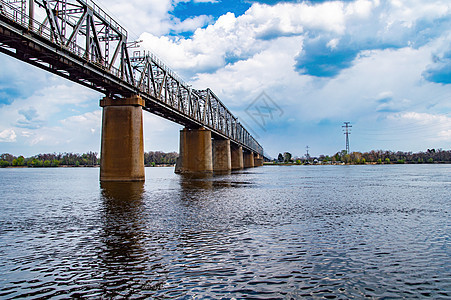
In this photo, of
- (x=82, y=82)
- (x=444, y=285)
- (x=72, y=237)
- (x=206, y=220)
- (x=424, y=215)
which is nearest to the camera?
(x=444, y=285)

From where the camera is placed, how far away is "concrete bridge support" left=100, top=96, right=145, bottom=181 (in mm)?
44219

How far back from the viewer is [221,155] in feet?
381

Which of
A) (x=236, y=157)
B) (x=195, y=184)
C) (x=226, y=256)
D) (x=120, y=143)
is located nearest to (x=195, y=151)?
(x=120, y=143)

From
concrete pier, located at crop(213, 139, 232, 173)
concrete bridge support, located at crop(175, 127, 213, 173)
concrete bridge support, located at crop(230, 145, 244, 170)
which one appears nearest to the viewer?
concrete bridge support, located at crop(175, 127, 213, 173)

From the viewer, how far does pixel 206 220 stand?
16.1 meters

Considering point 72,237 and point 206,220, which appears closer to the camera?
point 72,237

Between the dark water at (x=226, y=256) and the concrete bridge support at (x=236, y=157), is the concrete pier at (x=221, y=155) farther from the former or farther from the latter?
the dark water at (x=226, y=256)

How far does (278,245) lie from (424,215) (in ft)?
35.6

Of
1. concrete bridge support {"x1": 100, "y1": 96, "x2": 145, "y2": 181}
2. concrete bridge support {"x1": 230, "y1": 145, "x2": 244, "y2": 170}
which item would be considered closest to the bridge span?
concrete bridge support {"x1": 100, "y1": 96, "x2": 145, "y2": 181}

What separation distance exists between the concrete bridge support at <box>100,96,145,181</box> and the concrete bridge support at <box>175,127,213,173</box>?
37560 millimetres

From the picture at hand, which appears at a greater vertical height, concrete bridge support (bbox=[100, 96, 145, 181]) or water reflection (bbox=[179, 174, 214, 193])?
concrete bridge support (bbox=[100, 96, 145, 181])

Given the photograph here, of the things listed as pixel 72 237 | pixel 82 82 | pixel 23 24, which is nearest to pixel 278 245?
pixel 72 237

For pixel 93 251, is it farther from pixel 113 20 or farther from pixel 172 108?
pixel 172 108

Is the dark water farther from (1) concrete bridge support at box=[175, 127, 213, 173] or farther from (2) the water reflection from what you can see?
(1) concrete bridge support at box=[175, 127, 213, 173]
